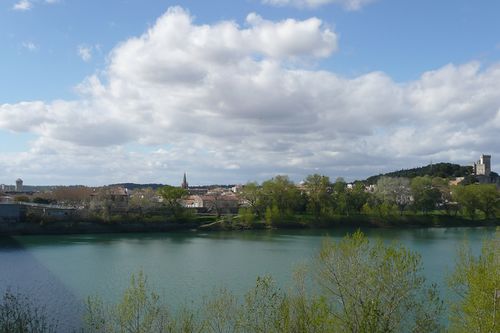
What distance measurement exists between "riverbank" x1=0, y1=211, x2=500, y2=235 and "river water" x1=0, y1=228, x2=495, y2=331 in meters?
4.16

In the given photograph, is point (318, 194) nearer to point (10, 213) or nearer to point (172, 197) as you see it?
point (172, 197)

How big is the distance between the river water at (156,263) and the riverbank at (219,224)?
13.7ft

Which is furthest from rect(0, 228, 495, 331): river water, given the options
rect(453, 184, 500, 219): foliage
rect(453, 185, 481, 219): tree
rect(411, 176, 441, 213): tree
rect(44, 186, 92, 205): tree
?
rect(453, 184, 500, 219): foliage

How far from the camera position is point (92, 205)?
66688 millimetres

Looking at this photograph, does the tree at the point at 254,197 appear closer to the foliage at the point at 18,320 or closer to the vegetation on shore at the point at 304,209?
the vegetation on shore at the point at 304,209

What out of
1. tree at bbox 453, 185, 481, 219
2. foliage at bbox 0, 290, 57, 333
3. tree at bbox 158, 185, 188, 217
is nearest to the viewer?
foliage at bbox 0, 290, 57, 333

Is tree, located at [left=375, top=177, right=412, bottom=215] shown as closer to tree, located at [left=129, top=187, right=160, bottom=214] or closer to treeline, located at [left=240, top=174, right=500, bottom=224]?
treeline, located at [left=240, top=174, right=500, bottom=224]

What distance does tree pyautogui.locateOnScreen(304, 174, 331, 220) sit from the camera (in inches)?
2916

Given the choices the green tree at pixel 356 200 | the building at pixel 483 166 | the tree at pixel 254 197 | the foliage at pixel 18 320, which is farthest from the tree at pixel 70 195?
the building at pixel 483 166

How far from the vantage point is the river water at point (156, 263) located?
24609 mm

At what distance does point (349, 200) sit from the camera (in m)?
75.4

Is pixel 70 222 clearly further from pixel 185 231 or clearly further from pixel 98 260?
pixel 98 260

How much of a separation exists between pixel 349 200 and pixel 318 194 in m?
5.02

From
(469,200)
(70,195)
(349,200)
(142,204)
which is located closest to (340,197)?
(349,200)
